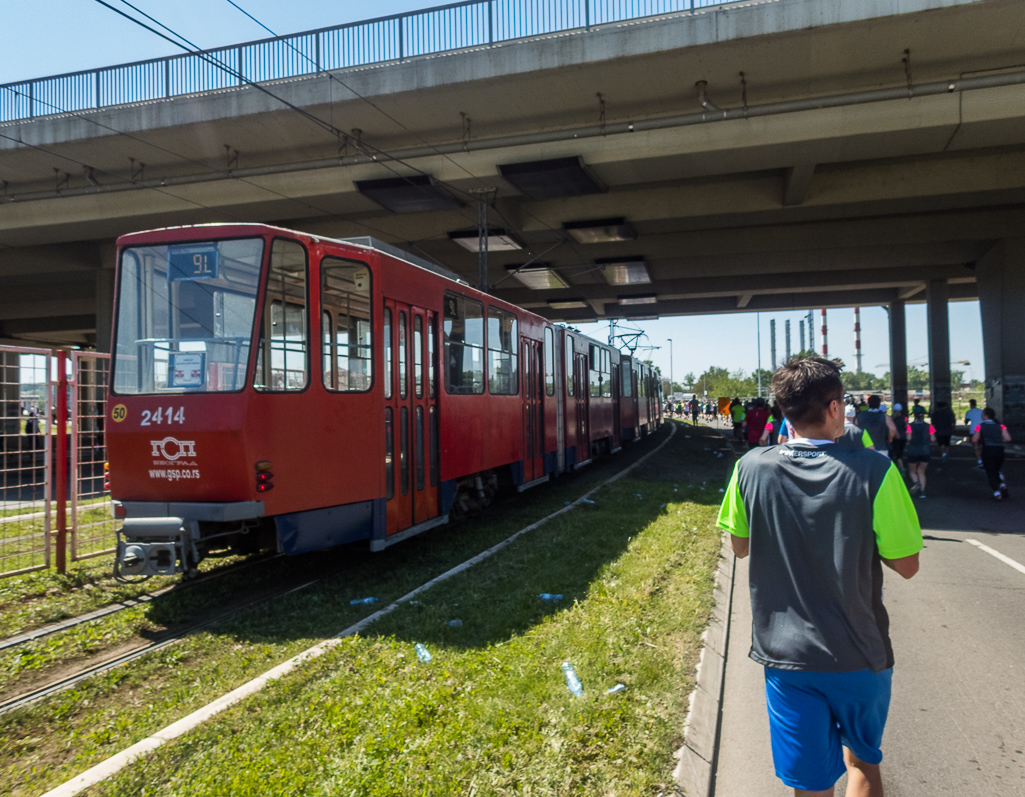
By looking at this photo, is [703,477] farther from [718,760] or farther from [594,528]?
[718,760]

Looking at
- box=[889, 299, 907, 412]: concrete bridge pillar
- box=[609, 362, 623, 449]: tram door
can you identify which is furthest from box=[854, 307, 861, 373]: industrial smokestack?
box=[609, 362, 623, 449]: tram door

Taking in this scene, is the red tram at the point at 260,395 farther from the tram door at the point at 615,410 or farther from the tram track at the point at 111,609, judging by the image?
the tram door at the point at 615,410

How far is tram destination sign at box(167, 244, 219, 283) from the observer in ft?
23.0

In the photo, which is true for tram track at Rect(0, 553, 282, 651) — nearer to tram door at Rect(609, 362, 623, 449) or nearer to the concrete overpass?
the concrete overpass

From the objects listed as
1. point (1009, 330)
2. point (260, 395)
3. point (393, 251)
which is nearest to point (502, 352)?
point (393, 251)

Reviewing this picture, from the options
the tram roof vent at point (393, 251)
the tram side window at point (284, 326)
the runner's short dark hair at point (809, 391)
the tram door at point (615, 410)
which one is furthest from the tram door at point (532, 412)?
the runner's short dark hair at point (809, 391)

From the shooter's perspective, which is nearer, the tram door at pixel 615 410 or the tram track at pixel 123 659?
the tram track at pixel 123 659

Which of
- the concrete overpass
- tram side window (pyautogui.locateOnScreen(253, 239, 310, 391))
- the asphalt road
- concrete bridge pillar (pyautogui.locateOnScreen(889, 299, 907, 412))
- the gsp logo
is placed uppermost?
the concrete overpass

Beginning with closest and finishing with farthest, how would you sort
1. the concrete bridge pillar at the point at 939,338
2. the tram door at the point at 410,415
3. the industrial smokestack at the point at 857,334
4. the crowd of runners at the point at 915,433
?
the tram door at the point at 410,415 < the crowd of runners at the point at 915,433 < the concrete bridge pillar at the point at 939,338 < the industrial smokestack at the point at 857,334

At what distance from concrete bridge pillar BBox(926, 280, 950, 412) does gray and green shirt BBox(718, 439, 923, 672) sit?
1300 inches

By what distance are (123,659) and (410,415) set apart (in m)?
3.92

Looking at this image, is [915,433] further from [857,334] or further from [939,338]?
[857,334]

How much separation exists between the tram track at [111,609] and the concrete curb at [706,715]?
4.98 metres

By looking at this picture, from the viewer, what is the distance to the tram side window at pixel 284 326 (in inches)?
271
